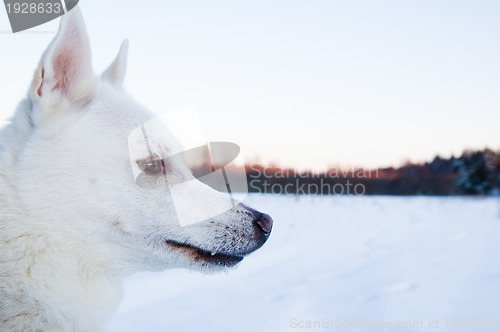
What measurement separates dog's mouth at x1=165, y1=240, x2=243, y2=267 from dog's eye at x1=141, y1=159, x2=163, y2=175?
1.24 ft

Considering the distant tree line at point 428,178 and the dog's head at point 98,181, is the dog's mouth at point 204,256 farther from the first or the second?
the distant tree line at point 428,178

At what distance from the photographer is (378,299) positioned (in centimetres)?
416

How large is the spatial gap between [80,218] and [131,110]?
67 centimetres

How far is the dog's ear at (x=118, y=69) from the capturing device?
7.98 ft

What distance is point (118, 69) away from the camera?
2451 mm

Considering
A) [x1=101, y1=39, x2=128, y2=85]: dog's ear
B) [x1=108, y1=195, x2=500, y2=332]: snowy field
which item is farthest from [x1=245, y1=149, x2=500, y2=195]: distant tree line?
[x1=101, y1=39, x2=128, y2=85]: dog's ear

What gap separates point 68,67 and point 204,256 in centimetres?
122

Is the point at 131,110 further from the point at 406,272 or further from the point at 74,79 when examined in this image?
the point at 406,272

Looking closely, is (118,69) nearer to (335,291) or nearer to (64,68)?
(64,68)

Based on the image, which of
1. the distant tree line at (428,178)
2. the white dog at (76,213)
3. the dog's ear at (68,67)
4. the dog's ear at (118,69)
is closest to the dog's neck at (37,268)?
the white dog at (76,213)

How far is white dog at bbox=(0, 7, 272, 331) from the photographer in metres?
1.70

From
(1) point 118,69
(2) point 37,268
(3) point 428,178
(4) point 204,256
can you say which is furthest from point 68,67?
(3) point 428,178

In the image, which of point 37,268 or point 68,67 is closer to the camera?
point 37,268

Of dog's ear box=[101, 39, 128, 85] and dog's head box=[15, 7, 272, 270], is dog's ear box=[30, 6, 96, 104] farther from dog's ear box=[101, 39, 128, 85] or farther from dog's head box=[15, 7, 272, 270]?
dog's ear box=[101, 39, 128, 85]
